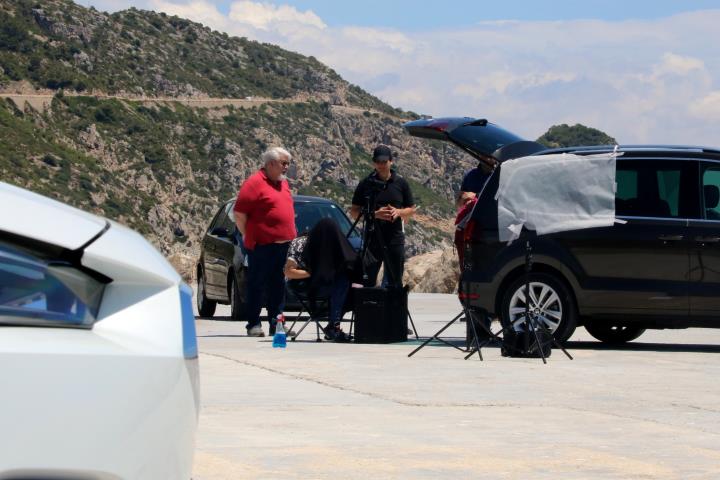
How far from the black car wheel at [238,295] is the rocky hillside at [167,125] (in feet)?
241

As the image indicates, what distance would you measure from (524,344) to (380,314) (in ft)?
6.64

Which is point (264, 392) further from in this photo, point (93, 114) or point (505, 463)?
point (93, 114)

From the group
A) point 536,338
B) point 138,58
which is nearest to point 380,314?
point 536,338

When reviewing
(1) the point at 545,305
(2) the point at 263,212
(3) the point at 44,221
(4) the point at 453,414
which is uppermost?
(2) the point at 263,212

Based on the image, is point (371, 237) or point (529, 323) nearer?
point (529, 323)

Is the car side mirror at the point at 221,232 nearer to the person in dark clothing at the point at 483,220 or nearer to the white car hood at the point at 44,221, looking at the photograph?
the person in dark clothing at the point at 483,220

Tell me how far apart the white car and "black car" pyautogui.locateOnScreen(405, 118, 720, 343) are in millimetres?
9751

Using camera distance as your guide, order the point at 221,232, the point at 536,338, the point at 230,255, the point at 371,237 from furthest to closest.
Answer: the point at 221,232 < the point at 230,255 < the point at 371,237 < the point at 536,338

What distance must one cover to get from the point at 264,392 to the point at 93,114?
4398 inches

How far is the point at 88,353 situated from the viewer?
340 cm

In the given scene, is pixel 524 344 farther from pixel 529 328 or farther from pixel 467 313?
pixel 467 313

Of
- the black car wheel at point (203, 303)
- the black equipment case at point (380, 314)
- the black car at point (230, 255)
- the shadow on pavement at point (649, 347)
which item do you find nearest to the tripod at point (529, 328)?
the shadow on pavement at point (649, 347)

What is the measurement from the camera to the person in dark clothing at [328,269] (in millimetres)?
14438

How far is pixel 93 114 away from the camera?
11888 centimetres
